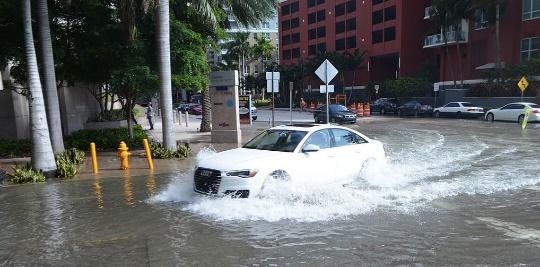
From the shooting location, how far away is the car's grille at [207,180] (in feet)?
27.2

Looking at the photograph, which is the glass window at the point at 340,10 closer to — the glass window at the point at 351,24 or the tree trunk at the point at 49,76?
the glass window at the point at 351,24

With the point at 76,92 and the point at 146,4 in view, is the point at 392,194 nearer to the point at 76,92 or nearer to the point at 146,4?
the point at 146,4

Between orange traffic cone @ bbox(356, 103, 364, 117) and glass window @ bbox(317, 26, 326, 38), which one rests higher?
glass window @ bbox(317, 26, 326, 38)

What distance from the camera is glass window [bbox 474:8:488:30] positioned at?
1866 inches

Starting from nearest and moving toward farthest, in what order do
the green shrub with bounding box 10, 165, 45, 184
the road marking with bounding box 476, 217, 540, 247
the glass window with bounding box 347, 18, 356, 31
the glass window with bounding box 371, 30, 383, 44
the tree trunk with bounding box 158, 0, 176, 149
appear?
the road marking with bounding box 476, 217, 540, 247, the green shrub with bounding box 10, 165, 45, 184, the tree trunk with bounding box 158, 0, 176, 149, the glass window with bounding box 371, 30, 383, 44, the glass window with bounding box 347, 18, 356, 31

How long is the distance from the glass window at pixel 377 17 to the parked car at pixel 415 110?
2658cm

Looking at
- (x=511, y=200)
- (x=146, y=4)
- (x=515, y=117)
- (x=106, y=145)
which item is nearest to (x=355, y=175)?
(x=511, y=200)

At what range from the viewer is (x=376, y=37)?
232 ft

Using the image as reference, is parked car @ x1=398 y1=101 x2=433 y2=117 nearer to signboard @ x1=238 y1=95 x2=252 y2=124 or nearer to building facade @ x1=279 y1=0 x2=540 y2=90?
building facade @ x1=279 y1=0 x2=540 y2=90

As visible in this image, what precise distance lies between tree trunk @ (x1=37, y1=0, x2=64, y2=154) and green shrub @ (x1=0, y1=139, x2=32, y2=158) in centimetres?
286

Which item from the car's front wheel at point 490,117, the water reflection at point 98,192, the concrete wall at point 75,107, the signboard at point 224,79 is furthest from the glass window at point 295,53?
the water reflection at point 98,192

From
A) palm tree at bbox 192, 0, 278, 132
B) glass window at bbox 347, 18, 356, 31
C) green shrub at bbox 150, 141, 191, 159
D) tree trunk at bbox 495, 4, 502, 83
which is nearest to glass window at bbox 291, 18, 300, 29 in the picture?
glass window at bbox 347, 18, 356, 31

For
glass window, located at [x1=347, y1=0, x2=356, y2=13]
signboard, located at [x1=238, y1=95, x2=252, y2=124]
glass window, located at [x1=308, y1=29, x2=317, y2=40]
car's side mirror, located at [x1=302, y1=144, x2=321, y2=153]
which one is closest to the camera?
car's side mirror, located at [x1=302, y1=144, x2=321, y2=153]

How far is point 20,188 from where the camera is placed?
11.4 metres
